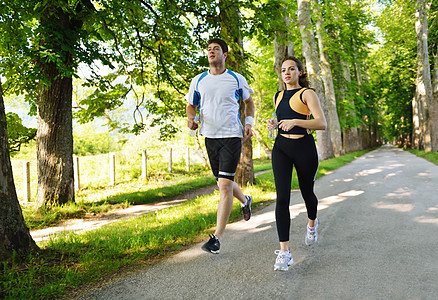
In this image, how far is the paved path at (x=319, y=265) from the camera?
107 inches

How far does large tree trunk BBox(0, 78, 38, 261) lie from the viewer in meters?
3.31

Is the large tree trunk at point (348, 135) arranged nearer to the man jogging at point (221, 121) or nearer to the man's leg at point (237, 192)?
the man's leg at point (237, 192)

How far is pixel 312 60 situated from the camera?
17203 millimetres

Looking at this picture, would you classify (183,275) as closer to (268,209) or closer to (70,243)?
(70,243)

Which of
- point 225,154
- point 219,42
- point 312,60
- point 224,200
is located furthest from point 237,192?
point 312,60

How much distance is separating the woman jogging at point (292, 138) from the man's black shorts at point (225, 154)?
505 mm

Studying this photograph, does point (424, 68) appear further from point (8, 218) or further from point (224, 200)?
point (8, 218)

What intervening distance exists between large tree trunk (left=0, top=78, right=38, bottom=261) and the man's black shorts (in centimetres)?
222

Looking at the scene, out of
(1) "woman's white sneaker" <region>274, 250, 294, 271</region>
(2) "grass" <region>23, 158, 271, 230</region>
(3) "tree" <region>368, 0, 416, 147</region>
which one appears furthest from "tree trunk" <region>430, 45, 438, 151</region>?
(1) "woman's white sneaker" <region>274, 250, 294, 271</region>

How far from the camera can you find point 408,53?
2556cm

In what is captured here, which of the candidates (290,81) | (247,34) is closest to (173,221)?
(290,81)

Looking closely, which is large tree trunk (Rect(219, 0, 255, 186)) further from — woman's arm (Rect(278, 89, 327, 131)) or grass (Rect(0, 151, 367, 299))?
woman's arm (Rect(278, 89, 327, 131))

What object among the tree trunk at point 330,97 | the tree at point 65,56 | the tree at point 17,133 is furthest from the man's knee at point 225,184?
the tree trunk at point 330,97

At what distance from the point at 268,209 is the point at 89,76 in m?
5.64
